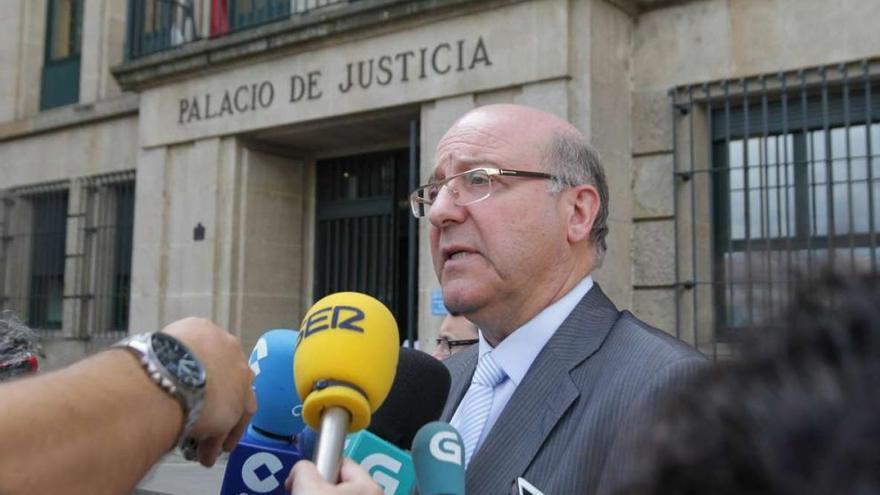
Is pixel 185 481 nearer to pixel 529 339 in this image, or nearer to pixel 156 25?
pixel 156 25

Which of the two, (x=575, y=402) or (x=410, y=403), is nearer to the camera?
(x=575, y=402)

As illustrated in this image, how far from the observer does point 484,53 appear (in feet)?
24.1

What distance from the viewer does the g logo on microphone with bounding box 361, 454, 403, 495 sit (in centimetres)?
212

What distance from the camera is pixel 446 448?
1551 millimetres

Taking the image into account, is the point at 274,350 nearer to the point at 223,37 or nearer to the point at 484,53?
the point at 484,53

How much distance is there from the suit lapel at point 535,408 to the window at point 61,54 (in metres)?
11.6

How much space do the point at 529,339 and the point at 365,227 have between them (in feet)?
23.8

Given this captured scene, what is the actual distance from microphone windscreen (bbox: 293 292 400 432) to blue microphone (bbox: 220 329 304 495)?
389 millimetres

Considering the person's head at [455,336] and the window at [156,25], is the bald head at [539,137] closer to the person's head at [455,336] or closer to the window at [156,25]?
the person's head at [455,336]

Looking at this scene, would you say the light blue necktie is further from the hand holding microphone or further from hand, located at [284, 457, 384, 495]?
hand, located at [284, 457, 384, 495]

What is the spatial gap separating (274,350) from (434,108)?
565 centimetres

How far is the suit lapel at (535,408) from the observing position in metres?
1.94

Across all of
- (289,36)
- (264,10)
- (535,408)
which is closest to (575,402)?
(535,408)

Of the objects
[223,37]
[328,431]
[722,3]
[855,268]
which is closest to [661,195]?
[722,3]
